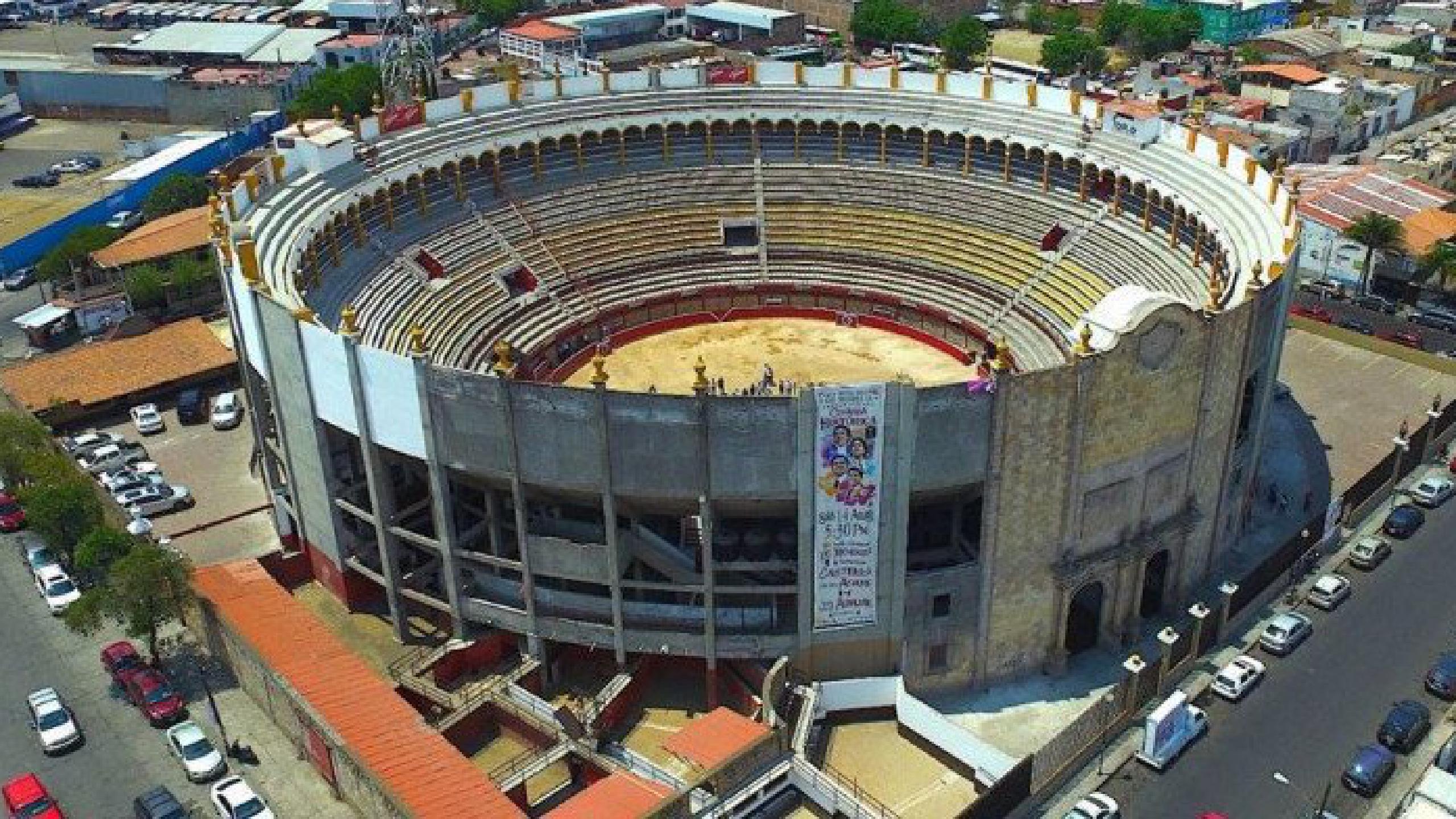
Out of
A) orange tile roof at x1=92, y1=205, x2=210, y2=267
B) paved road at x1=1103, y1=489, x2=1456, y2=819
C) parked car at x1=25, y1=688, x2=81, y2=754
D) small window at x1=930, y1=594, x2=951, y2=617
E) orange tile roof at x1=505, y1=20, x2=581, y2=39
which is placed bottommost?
paved road at x1=1103, y1=489, x2=1456, y2=819

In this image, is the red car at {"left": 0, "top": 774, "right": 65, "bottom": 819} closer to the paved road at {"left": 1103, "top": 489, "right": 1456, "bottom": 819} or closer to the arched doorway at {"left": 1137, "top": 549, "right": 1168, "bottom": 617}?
the paved road at {"left": 1103, "top": 489, "right": 1456, "bottom": 819}

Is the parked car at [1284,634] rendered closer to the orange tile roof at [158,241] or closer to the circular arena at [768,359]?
the circular arena at [768,359]

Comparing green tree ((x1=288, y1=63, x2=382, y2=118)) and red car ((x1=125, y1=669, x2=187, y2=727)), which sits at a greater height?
green tree ((x1=288, y1=63, x2=382, y2=118))

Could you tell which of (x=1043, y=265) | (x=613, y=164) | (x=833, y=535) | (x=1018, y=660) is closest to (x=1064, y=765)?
(x=1018, y=660)

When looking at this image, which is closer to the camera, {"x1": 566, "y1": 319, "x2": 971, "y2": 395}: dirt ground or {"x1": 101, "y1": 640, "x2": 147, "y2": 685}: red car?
{"x1": 101, "y1": 640, "x2": 147, "y2": 685}: red car

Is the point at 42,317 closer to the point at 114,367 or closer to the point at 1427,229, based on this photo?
the point at 114,367

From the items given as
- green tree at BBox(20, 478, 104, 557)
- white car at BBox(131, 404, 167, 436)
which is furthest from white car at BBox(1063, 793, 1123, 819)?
white car at BBox(131, 404, 167, 436)

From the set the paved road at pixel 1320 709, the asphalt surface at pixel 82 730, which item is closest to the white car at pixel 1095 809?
the paved road at pixel 1320 709

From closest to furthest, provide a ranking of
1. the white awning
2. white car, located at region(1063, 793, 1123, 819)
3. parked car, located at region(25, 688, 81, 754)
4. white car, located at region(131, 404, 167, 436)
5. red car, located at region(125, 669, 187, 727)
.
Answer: white car, located at region(1063, 793, 1123, 819), parked car, located at region(25, 688, 81, 754), red car, located at region(125, 669, 187, 727), white car, located at region(131, 404, 167, 436), the white awning
